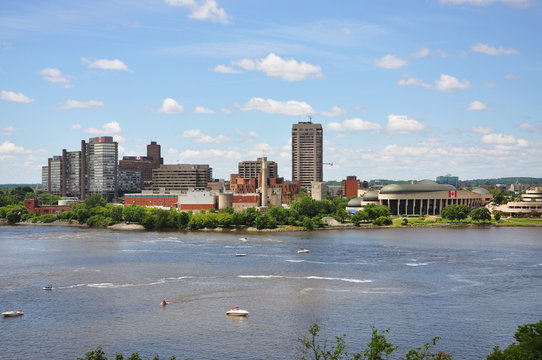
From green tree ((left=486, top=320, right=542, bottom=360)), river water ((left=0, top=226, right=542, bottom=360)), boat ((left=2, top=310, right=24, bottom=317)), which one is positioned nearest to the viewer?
green tree ((left=486, top=320, right=542, bottom=360))

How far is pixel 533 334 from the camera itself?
141ft

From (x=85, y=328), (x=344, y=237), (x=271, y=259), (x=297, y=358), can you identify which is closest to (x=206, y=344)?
(x=297, y=358)

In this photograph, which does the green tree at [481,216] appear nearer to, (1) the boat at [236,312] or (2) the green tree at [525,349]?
(1) the boat at [236,312]

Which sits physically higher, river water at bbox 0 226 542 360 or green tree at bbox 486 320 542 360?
green tree at bbox 486 320 542 360

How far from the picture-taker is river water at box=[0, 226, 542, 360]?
5731cm

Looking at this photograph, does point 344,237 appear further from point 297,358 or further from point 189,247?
point 297,358

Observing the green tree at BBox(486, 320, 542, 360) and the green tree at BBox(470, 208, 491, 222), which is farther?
the green tree at BBox(470, 208, 491, 222)

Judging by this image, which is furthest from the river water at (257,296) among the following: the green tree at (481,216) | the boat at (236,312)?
the green tree at (481,216)

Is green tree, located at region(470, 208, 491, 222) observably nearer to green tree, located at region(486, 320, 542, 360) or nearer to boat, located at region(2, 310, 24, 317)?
green tree, located at region(486, 320, 542, 360)

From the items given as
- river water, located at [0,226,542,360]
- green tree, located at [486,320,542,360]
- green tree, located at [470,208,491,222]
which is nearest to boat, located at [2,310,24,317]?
river water, located at [0,226,542,360]

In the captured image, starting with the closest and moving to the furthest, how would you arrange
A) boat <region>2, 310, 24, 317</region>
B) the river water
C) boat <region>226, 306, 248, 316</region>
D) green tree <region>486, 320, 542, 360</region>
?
green tree <region>486, 320, 542, 360</region>, the river water, boat <region>226, 306, 248, 316</region>, boat <region>2, 310, 24, 317</region>

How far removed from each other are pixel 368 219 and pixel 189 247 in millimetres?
78816

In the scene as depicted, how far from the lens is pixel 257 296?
75688 mm

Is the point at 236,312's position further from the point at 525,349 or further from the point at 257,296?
the point at 525,349
